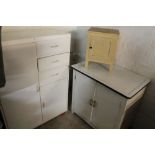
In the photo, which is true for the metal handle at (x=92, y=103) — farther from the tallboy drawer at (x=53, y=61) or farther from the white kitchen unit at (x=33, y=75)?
the tallboy drawer at (x=53, y=61)

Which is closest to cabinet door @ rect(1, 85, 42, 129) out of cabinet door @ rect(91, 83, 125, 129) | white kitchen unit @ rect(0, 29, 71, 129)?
white kitchen unit @ rect(0, 29, 71, 129)

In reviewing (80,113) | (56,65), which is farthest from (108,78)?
(80,113)

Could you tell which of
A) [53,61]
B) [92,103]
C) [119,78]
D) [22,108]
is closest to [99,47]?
[119,78]

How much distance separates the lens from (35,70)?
123 centimetres

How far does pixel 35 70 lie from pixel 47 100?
413 mm

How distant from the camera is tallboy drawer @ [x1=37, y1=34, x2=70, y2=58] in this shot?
46.2 inches

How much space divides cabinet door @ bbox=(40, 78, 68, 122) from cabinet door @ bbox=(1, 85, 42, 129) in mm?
75

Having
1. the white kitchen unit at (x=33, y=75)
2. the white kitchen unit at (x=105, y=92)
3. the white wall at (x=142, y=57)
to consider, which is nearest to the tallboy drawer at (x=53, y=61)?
the white kitchen unit at (x=33, y=75)

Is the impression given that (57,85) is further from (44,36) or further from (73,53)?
(73,53)

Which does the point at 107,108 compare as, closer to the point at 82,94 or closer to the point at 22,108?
the point at 82,94

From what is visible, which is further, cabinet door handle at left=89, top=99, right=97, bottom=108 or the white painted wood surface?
cabinet door handle at left=89, top=99, right=97, bottom=108

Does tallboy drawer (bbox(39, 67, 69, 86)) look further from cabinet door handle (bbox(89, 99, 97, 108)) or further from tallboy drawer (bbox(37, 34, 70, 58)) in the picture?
cabinet door handle (bbox(89, 99, 97, 108))

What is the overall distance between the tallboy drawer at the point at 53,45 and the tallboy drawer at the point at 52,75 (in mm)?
177

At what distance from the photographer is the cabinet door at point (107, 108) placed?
1.15m
